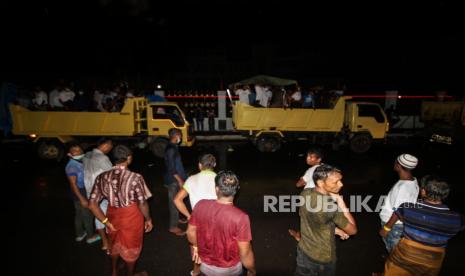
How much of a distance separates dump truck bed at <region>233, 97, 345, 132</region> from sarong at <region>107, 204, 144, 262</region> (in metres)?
8.46

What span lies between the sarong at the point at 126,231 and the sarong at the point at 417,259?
2.86 meters

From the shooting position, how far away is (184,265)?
461 centimetres

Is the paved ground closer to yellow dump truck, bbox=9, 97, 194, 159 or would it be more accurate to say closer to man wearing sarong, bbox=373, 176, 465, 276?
yellow dump truck, bbox=9, 97, 194, 159

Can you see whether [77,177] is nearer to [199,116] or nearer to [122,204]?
[122,204]

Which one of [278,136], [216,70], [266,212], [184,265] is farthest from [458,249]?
[216,70]

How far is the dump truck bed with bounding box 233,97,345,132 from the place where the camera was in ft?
39.1

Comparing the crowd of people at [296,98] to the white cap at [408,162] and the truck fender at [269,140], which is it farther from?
the white cap at [408,162]

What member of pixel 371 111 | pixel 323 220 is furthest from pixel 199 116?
pixel 323 220

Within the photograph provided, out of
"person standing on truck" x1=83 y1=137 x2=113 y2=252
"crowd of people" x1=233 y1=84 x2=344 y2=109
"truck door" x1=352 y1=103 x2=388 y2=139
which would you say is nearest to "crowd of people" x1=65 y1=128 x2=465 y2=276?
"person standing on truck" x1=83 y1=137 x2=113 y2=252

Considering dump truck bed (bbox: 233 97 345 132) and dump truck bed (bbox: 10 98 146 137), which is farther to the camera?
dump truck bed (bbox: 233 97 345 132)

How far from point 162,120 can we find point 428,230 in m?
9.41

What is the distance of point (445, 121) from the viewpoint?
12.1 metres

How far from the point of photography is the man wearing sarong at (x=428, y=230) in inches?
116

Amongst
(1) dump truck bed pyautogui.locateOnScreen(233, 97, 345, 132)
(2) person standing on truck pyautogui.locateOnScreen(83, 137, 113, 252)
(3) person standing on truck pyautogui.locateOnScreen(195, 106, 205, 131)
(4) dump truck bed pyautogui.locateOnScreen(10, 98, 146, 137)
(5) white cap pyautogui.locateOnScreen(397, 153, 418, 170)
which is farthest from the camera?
(3) person standing on truck pyautogui.locateOnScreen(195, 106, 205, 131)
